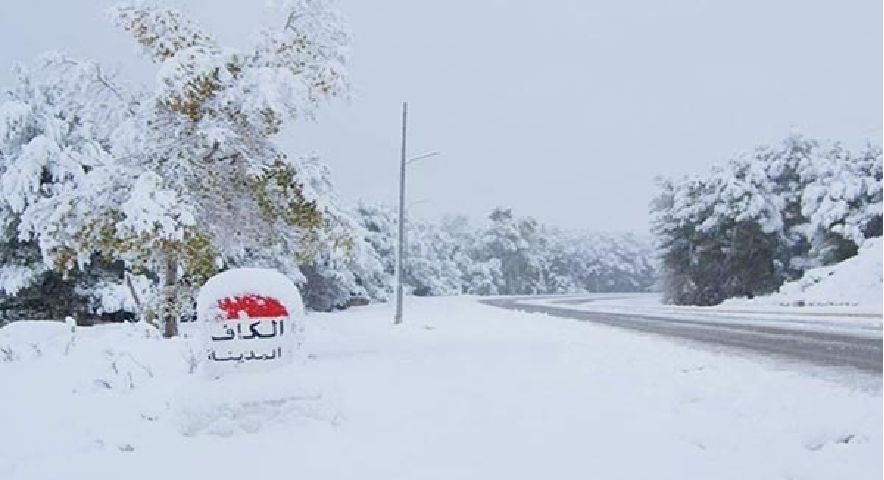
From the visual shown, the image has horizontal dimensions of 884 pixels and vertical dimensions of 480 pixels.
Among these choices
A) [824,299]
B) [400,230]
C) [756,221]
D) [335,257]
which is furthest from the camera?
[756,221]

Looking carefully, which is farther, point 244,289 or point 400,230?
point 400,230

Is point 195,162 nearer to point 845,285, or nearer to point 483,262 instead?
point 845,285

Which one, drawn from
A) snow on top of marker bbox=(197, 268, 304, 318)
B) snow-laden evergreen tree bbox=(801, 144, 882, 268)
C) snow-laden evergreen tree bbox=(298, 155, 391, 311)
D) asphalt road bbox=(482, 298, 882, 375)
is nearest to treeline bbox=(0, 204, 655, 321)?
snow-laden evergreen tree bbox=(298, 155, 391, 311)

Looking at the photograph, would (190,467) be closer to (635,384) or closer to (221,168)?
(635,384)

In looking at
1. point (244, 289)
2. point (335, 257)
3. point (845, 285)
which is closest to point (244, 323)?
point (244, 289)

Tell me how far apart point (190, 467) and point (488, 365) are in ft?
20.2

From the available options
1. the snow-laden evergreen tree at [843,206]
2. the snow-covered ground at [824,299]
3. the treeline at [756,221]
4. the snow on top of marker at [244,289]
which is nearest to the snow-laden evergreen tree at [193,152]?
the snow on top of marker at [244,289]

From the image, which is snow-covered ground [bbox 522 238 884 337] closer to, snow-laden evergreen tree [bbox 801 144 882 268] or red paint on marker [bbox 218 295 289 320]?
snow-laden evergreen tree [bbox 801 144 882 268]

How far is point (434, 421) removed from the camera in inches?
301

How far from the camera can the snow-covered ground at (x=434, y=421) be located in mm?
6039

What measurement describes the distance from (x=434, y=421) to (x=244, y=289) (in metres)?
2.11

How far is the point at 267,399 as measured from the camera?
756 centimetres

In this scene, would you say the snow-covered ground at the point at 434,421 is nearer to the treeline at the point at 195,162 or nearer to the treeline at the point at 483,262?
the treeline at the point at 195,162

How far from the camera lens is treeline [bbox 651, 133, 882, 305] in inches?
1788
